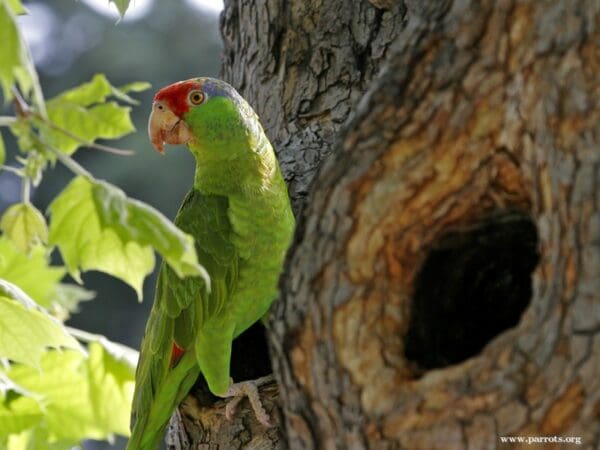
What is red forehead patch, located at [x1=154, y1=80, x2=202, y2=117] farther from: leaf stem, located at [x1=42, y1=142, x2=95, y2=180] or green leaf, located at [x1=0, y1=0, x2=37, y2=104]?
green leaf, located at [x1=0, y1=0, x2=37, y2=104]

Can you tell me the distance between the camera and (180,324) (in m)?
2.67

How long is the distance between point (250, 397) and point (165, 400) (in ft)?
0.99

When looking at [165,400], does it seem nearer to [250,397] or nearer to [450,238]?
[250,397]

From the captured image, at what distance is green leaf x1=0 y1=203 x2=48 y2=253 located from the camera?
5.92ft

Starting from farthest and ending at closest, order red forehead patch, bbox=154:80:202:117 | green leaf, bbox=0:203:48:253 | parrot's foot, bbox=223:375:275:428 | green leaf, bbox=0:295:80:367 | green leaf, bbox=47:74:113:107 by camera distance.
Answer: red forehead patch, bbox=154:80:202:117 < parrot's foot, bbox=223:375:275:428 < green leaf, bbox=0:295:80:367 < green leaf, bbox=0:203:48:253 < green leaf, bbox=47:74:113:107

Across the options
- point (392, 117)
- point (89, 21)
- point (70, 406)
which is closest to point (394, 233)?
point (392, 117)

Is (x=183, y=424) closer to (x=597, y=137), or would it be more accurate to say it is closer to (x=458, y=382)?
(x=458, y=382)

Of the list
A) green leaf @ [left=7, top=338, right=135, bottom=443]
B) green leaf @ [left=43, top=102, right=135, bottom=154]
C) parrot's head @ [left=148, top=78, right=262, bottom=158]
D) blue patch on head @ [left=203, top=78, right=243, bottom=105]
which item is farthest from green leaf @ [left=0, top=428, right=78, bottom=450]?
blue patch on head @ [left=203, top=78, right=243, bottom=105]

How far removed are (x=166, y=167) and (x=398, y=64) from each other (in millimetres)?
11712

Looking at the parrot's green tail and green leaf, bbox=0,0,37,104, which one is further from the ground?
Result: green leaf, bbox=0,0,37,104

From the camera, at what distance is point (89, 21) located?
48.0ft

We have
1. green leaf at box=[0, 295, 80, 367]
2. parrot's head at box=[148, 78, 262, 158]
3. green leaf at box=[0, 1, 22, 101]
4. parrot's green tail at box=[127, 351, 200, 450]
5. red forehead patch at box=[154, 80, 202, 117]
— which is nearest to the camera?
green leaf at box=[0, 1, 22, 101]

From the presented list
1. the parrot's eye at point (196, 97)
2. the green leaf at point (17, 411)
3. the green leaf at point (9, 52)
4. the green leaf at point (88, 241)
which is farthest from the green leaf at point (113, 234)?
the parrot's eye at point (196, 97)

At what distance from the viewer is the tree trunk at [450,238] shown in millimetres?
1372
